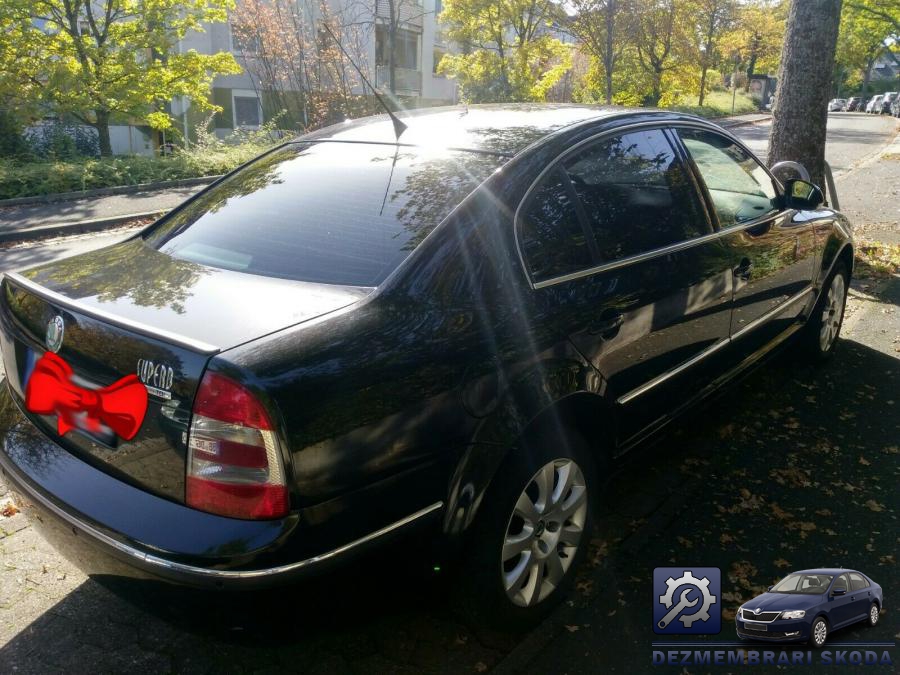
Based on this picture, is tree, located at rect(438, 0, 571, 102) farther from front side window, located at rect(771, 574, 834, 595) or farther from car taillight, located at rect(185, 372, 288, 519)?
car taillight, located at rect(185, 372, 288, 519)

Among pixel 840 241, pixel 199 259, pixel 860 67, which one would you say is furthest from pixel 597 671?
pixel 860 67

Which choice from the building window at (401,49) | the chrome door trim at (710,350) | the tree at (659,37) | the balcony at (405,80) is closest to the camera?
the chrome door trim at (710,350)

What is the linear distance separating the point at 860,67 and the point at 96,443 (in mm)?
87993

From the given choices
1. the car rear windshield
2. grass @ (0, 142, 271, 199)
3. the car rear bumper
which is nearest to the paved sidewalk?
grass @ (0, 142, 271, 199)

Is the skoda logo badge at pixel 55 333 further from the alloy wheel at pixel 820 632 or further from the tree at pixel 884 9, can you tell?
the tree at pixel 884 9

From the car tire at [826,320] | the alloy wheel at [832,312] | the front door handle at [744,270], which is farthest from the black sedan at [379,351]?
the alloy wheel at [832,312]

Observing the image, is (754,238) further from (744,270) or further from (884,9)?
(884,9)

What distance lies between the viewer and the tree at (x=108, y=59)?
16531mm

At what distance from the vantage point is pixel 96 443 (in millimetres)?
2203

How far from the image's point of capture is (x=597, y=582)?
2982mm

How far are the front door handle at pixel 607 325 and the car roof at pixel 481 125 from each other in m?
0.68

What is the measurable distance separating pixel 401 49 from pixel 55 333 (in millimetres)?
37303

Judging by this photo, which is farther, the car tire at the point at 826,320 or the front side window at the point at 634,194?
the car tire at the point at 826,320

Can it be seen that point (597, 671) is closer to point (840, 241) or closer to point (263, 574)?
point (263, 574)
